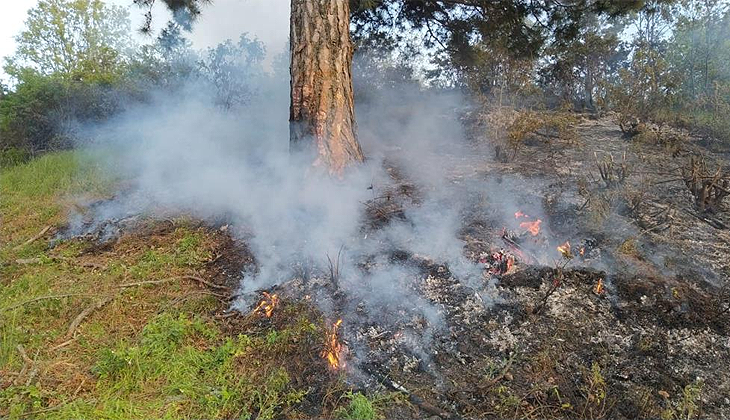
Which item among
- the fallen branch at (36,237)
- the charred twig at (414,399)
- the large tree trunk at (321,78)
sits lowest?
the charred twig at (414,399)

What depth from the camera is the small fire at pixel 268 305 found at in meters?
2.73

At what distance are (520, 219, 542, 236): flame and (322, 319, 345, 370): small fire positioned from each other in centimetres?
198

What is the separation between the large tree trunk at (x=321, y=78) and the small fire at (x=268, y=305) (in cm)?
193

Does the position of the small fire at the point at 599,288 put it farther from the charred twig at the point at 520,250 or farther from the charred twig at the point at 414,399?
the charred twig at the point at 414,399

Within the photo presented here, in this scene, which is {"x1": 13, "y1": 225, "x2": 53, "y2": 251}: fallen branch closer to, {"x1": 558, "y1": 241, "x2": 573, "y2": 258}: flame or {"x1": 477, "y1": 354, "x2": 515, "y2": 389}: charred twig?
{"x1": 477, "y1": 354, "x2": 515, "y2": 389}: charred twig

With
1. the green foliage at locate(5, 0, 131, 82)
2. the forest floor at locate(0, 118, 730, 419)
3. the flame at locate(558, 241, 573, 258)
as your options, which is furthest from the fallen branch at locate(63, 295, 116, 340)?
the green foliage at locate(5, 0, 131, 82)

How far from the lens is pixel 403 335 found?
2451mm

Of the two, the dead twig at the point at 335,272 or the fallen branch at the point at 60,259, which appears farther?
the fallen branch at the point at 60,259

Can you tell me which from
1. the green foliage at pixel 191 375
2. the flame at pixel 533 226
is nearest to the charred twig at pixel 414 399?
the green foliage at pixel 191 375

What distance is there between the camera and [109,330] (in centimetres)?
256

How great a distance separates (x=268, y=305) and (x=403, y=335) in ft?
3.24

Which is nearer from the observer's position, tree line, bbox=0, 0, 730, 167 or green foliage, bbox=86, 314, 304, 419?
green foliage, bbox=86, 314, 304, 419

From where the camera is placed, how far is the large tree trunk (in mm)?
4336

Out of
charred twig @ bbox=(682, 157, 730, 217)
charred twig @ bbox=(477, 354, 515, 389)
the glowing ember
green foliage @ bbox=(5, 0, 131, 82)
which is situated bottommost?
charred twig @ bbox=(477, 354, 515, 389)
